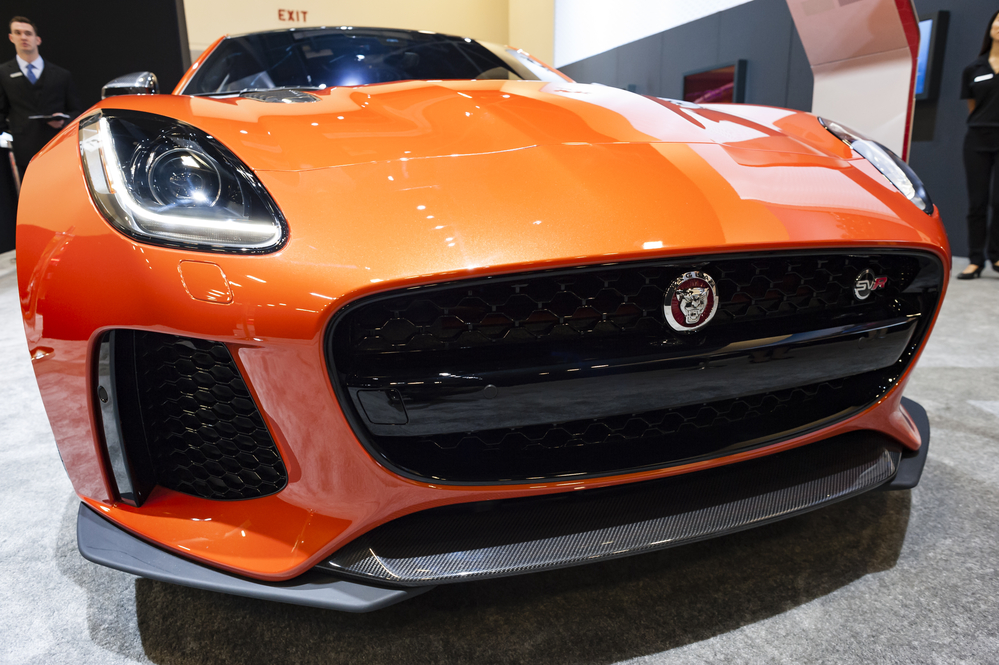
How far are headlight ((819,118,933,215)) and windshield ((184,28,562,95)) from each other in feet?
2.62

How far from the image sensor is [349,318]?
734mm

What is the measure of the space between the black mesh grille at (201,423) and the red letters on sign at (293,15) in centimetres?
839

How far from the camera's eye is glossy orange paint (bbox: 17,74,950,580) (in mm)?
718

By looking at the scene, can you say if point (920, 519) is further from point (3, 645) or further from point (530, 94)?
point (3, 645)

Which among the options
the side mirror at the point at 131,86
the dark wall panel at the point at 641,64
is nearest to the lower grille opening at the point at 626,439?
the side mirror at the point at 131,86

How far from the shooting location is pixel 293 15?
7879 mm

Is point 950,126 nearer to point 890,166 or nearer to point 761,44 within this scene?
point 761,44

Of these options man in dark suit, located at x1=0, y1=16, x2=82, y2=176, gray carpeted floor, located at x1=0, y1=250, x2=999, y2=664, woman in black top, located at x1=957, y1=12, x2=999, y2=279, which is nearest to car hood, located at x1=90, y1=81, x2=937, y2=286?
gray carpeted floor, located at x1=0, y1=250, x2=999, y2=664

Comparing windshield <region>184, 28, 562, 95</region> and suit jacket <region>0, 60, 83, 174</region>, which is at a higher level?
windshield <region>184, 28, 562, 95</region>

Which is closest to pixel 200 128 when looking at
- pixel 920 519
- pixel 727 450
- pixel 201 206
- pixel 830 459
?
pixel 201 206

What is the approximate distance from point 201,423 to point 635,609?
0.69m

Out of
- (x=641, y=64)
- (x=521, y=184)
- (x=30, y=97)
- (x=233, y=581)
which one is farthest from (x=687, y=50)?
(x=233, y=581)

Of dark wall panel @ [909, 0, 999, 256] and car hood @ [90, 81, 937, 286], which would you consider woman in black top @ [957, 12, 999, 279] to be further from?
car hood @ [90, 81, 937, 286]

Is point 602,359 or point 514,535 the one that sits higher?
point 602,359
